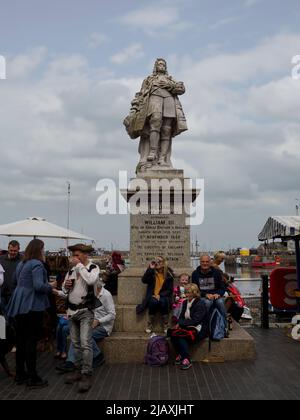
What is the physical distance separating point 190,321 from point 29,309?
2.47 metres

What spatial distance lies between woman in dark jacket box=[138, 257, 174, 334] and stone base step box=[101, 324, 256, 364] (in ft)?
1.91

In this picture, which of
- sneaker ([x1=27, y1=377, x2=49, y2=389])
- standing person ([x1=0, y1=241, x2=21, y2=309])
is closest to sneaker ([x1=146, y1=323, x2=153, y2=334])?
sneaker ([x1=27, y1=377, x2=49, y2=389])

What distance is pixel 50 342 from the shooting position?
25.8 ft

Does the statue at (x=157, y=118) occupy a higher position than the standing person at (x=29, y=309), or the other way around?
the statue at (x=157, y=118)

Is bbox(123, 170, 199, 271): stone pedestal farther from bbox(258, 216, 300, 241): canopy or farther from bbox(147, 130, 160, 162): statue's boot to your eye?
bbox(258, 216, 300, 241): canopy

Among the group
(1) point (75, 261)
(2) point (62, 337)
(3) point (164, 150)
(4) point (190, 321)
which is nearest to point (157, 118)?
(3) point (164, 150)

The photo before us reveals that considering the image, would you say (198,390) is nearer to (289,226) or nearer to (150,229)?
(150,229)

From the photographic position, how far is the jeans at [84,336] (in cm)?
584

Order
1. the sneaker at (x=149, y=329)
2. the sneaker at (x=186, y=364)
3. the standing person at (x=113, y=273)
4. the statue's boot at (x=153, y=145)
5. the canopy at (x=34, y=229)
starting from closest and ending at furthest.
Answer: the sneaker at (x=186, y=364) → the sneaker at (x=149, y=329) → the standing person at (x=113, y=273) → the statue's boot at (x=153, y=145) → the canopy at (x=34, y=229)

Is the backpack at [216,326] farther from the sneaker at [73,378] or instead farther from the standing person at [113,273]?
the standing person at [113,273]

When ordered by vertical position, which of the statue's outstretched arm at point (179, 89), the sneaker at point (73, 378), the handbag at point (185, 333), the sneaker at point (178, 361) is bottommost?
the sneaker at point (73, 378)

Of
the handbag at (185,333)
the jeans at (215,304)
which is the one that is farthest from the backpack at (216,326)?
the handbag at (185,333)

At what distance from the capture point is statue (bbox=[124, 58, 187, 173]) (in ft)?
30.3

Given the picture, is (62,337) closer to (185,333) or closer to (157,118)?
(185,333)
